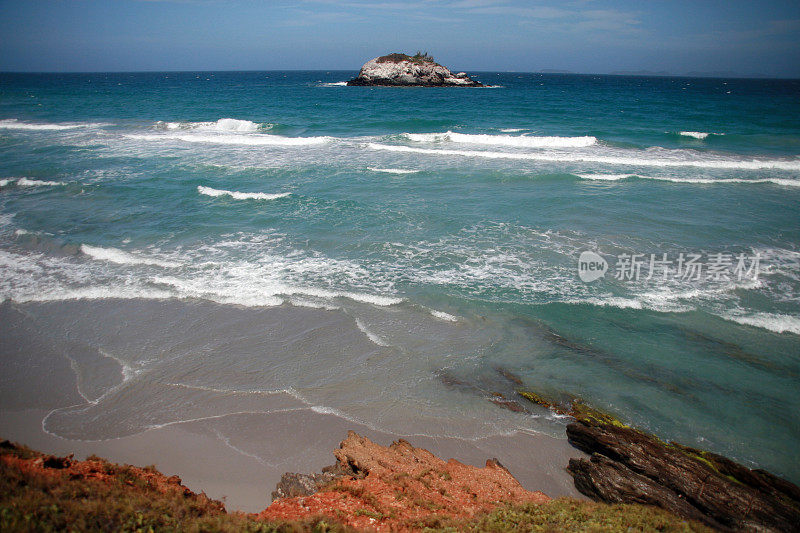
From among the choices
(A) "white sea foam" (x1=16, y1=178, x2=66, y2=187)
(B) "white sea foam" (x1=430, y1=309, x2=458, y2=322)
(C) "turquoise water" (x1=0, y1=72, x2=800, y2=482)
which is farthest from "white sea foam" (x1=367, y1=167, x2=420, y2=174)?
(A) "white sea foam" (x1=16, y1=178, x2=66, y2=187)

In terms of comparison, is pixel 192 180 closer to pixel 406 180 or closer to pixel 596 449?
pixel 406 180

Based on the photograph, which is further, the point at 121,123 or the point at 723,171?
the point at 121,123

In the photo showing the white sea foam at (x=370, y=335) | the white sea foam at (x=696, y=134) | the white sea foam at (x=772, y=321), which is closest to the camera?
the white sea foam at (x=370, y=335)

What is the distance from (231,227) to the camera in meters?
16.4

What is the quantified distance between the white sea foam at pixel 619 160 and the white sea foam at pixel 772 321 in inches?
754

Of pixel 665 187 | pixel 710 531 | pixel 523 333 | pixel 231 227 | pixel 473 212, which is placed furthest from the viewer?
pixel 665 187

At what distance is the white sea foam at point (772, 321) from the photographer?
1003 centimetres

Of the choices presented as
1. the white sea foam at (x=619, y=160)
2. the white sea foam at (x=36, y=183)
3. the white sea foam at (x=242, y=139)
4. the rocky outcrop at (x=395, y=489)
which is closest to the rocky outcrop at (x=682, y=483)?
the rocky outcrop at (x=395, y=489)

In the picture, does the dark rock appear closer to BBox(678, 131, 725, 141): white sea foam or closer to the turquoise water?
the turquoise water

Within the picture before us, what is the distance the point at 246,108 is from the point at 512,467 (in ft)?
193

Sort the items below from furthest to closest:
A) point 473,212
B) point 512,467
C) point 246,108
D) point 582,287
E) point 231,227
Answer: point 246,108 < point 473,212 < point 231,227 < point 582,287 < point 512,467

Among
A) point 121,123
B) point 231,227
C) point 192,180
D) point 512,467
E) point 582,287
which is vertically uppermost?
point 121,123

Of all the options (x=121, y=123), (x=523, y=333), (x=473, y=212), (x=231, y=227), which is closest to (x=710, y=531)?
(x=523, y=333)

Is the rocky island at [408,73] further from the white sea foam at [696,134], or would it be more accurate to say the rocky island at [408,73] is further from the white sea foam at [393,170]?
the white sea foam at [393,170]
